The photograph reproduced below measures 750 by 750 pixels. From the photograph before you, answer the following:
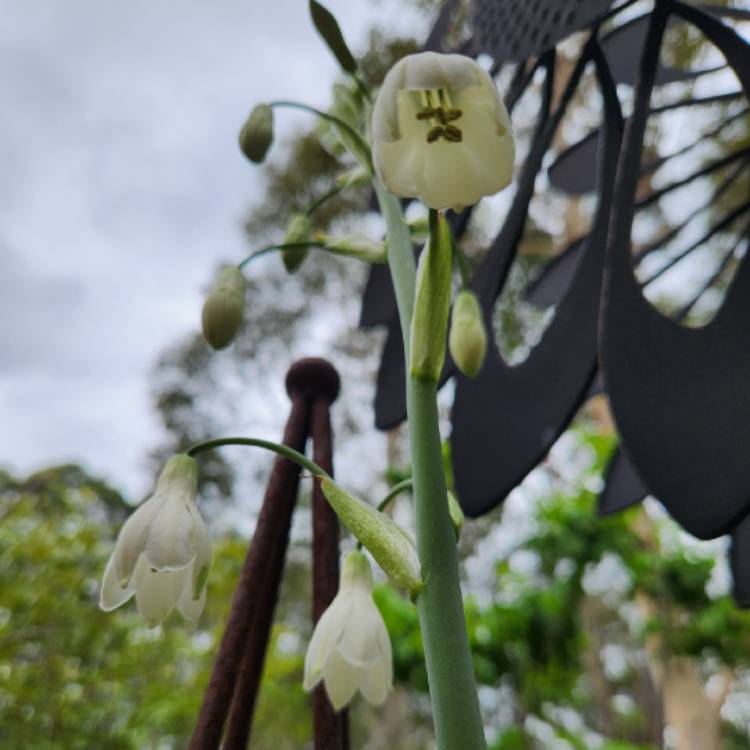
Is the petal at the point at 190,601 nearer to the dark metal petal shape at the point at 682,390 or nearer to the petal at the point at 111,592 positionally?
the petal at the point at 111,592

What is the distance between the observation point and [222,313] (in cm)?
55

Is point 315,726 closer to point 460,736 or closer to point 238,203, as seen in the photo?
point 460,736

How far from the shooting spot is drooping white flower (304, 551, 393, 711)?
459mm

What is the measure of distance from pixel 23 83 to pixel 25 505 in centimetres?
1056

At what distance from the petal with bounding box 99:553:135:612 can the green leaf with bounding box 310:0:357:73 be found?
0.40m

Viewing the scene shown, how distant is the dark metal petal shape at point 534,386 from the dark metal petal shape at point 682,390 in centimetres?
8

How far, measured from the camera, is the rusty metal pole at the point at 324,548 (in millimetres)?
440

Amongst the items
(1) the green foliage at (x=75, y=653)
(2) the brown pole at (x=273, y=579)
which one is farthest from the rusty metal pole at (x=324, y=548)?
(1) the green foliage at (x=75, y=653)

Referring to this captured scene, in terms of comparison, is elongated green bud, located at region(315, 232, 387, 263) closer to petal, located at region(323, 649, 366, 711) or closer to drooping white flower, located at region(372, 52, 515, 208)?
drooping white flower, located at region(372, 52, 515, 208)

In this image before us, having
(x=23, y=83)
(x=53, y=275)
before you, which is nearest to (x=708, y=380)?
(x=23, y=83)

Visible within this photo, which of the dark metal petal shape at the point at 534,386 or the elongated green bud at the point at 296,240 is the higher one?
the elongated green bud at the point at 296,240

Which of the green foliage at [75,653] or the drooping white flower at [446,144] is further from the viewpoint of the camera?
the green foliage at [75,653]

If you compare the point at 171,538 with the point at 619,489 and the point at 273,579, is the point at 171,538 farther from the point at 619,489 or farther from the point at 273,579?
the point at 619,489

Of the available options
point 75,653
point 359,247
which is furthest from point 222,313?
point 75,653
